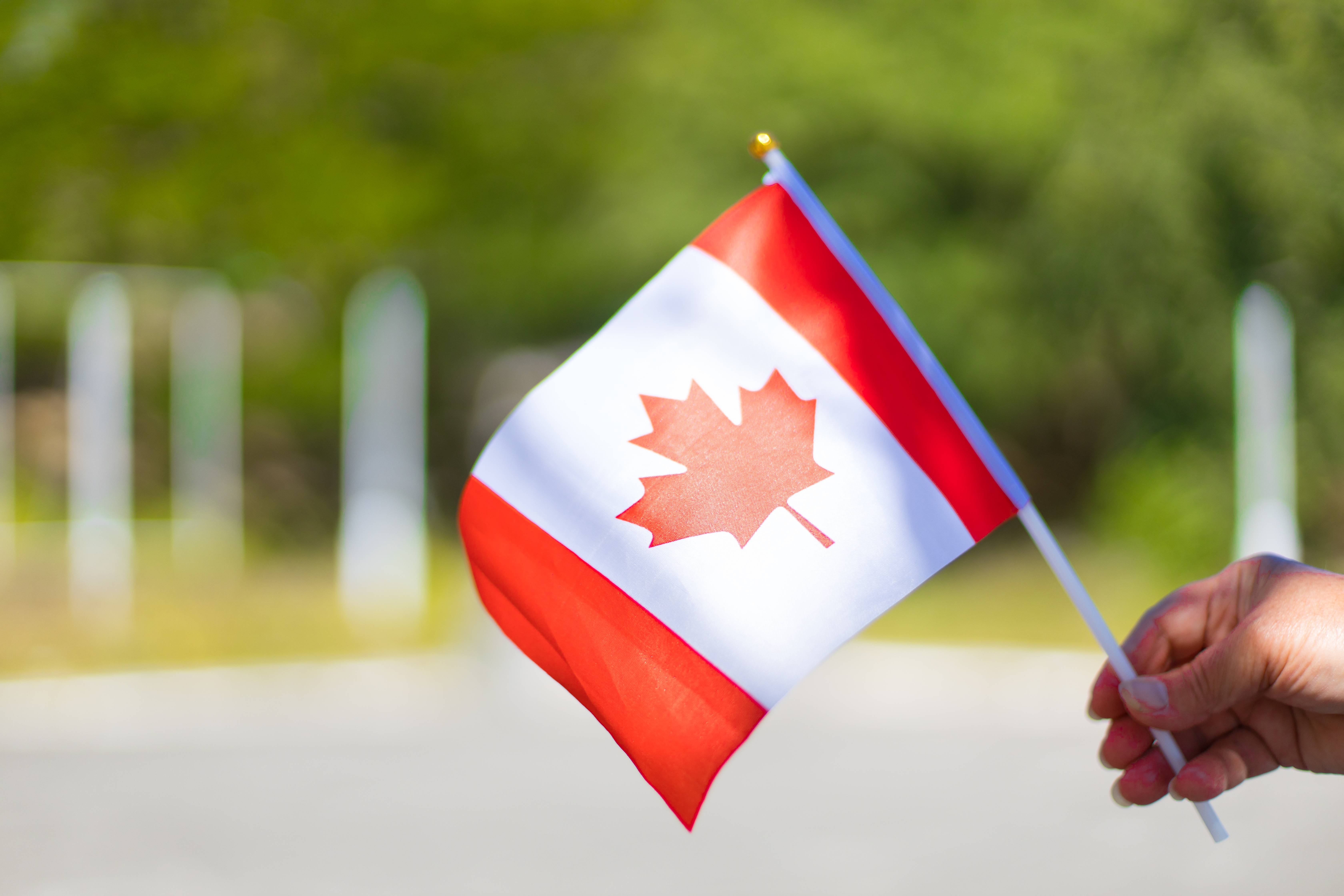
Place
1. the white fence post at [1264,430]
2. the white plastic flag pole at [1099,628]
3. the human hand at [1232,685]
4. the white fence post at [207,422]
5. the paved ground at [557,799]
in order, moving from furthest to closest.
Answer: the white fence post at [207,422] < the white fence post at [1264,430] < the paved ground at [557,799] < the white plastic flag pole at [1099,628] < the human hand at [1232,685]

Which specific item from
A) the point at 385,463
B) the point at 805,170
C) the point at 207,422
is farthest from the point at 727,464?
the point at 207,422

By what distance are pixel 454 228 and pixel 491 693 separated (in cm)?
914

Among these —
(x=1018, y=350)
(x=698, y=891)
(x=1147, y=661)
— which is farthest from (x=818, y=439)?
(x=1018, y=350)

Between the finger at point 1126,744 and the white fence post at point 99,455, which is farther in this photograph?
the white fence post at point 99,455

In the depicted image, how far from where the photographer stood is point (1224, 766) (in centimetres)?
256

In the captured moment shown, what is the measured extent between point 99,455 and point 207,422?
1835mm

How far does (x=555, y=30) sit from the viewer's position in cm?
1745

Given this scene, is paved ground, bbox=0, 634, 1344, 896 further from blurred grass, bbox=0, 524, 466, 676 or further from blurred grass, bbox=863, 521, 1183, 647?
blurred grass, bbox=863, 521, 1183, 647

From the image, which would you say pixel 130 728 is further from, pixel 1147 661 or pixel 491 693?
pixel 1147 661

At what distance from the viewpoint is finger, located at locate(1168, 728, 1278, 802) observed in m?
2.51

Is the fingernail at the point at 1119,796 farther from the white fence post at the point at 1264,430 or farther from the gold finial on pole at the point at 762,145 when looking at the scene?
the white fence post at the point at 1264,430

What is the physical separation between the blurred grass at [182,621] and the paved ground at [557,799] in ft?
2.45

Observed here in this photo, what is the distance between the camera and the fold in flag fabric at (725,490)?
2.66 m

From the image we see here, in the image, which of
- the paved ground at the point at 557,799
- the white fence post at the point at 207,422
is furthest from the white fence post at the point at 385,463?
the paved ground at the point at 557,799
